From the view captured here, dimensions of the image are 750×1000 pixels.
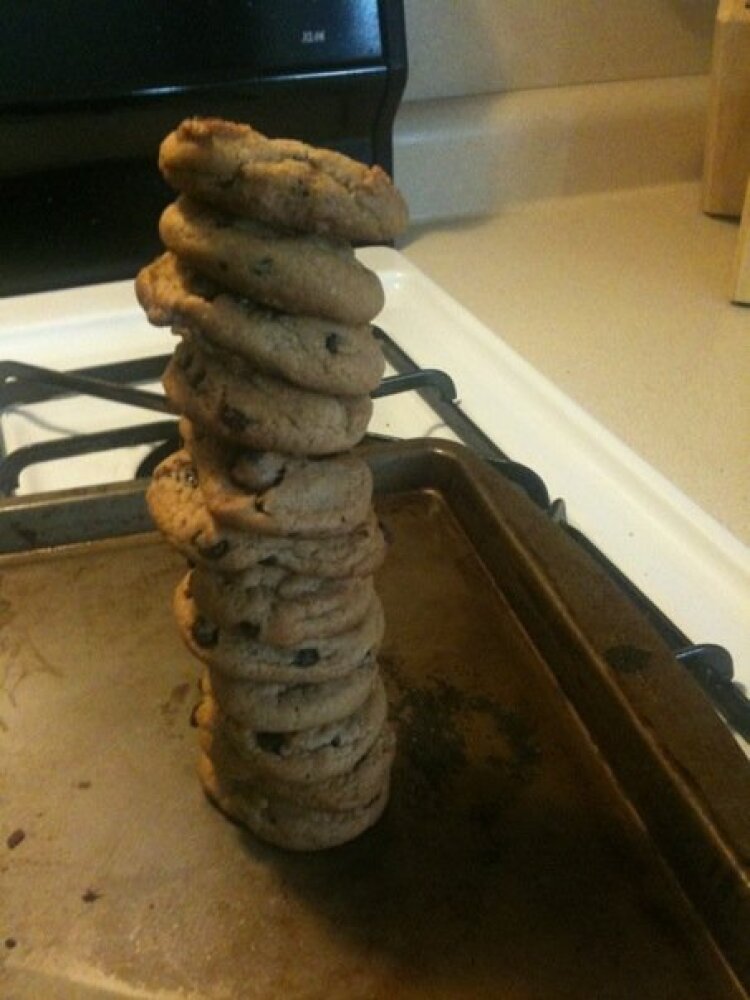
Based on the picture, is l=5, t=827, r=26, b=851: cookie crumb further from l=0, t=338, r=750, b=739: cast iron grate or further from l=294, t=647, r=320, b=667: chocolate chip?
l=0, t=338, r=750, b=739: cast iron grate

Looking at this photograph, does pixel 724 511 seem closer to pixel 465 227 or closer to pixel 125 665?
pixel 125 665

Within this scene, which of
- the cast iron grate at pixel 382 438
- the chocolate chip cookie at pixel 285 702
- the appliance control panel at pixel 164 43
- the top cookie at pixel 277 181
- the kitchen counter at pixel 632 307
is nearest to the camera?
the top cookie at pixel 277 181

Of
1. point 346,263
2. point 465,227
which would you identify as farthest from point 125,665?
point 465,227

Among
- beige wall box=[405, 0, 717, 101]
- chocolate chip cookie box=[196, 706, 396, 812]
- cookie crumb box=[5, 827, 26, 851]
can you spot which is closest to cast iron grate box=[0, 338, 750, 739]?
chocolate chip cookie box=[196, 706, 396, 812]

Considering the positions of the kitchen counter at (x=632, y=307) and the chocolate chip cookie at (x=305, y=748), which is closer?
the chocolate chip cookie at (x=305, y=748)

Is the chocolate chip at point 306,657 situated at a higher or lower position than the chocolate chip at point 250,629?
lower

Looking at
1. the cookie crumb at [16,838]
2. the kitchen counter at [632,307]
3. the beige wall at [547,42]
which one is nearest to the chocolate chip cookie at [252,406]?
the cookie crumb at [16,838]

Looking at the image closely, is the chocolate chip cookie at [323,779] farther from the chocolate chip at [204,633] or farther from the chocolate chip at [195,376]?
the chocolate chip at [195,376]

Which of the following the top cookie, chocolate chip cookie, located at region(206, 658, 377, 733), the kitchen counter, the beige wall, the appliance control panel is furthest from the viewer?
the beige wall
